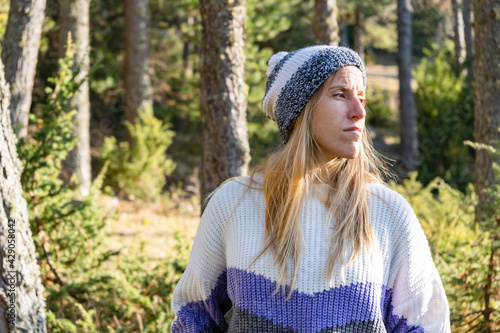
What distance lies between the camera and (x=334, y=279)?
5.28 ft

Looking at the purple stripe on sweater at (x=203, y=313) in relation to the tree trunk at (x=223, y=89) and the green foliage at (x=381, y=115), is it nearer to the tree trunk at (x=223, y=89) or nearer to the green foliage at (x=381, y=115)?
the tree trunk at (x=223, y=89)

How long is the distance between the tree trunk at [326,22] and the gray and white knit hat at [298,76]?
4.99 m

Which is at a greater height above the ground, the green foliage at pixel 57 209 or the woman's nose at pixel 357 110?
the woman's nose at pixel 357 110

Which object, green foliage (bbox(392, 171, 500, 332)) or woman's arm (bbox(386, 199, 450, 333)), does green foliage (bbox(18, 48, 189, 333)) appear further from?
woman's arm (bbox(386, 199, 450, 333))

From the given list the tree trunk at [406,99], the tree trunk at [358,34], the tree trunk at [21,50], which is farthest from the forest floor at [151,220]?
the tree trunk at [358,34]

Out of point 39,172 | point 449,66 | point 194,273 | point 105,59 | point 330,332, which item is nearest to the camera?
point 330,332

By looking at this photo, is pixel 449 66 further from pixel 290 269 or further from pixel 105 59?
pixel 290 269

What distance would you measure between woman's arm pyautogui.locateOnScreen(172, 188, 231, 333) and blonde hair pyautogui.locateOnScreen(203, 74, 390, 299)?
0.18 meters

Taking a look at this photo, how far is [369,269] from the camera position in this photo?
1.62 metres

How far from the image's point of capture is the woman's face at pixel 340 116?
1703 mm

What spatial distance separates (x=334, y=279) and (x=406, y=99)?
1249 centimetres

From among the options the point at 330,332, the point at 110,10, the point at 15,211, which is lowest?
the point at 330,332

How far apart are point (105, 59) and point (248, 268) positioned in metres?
12.0

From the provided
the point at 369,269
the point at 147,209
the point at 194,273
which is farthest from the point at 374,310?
the point at 147,209
